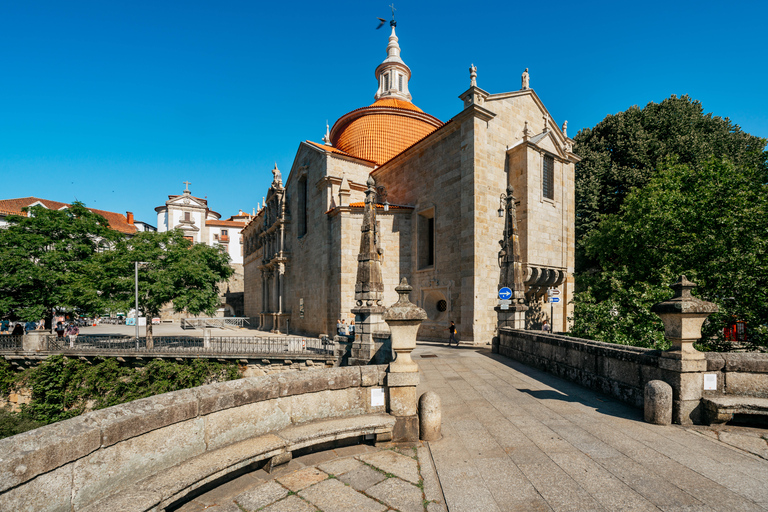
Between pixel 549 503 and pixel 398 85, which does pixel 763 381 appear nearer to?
pixel 549 503

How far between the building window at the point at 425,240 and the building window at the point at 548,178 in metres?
6.53

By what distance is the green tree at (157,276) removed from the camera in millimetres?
20375

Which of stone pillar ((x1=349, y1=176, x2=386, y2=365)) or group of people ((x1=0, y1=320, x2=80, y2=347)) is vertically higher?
stone pillar ((x1=349, y1=176, x2=386, y2=365))

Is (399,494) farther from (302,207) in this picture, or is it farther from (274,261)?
(274,261)

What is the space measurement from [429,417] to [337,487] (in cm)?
156

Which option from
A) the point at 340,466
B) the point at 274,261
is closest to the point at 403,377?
the point at 340,466

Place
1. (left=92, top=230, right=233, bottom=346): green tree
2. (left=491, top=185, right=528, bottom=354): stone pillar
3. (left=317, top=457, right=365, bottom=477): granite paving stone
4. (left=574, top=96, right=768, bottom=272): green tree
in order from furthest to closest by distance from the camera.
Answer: (left=574, top=96, right=768, bottom=272): green tree
(left=92, top=230, right=233, bottom=346): green tree
(left=491, top=185, right=528, bottom=354): stone pillar
(left=317, top=457, right=365, bottom=477): granite paving stone

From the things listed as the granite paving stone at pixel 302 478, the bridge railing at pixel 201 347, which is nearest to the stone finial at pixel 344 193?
the bridge railing at pixel 201 347

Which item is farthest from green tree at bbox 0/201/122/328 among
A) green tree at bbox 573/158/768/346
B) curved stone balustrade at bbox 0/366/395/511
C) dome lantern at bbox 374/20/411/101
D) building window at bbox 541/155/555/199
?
dome lantern at bbox 374/20/411/101

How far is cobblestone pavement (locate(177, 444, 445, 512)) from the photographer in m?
3.37

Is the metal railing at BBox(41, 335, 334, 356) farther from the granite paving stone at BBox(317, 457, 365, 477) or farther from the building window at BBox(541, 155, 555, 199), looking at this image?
the building window at BBox(541, 155, 555, 199)

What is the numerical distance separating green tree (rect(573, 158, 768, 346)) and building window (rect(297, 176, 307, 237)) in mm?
21909

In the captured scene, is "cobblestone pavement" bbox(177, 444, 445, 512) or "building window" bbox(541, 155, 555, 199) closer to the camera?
"cobblestone pavement" bbox(177, 444, 445, 512)

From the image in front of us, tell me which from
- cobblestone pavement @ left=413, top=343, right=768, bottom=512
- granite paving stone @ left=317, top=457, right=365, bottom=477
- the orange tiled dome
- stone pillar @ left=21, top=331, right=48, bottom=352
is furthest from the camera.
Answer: the orange tiled dome
